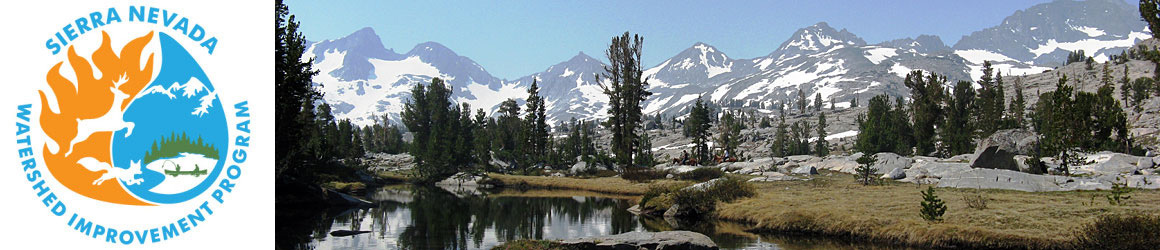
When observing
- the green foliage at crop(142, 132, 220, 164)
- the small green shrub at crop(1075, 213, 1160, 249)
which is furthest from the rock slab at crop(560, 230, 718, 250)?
the green foliage at crop(142, 132, 220, 164)

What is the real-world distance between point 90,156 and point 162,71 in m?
1.50

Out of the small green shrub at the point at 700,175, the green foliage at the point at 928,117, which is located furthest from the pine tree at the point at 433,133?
the green foliage at the point at 928,117

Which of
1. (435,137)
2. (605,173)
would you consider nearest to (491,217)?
(605,173)

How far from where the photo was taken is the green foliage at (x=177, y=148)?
960 cm

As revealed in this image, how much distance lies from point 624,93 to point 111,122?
46043 mm

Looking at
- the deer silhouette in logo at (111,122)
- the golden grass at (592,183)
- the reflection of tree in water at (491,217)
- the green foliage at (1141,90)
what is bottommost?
the reflection of tree in water at (491,217)

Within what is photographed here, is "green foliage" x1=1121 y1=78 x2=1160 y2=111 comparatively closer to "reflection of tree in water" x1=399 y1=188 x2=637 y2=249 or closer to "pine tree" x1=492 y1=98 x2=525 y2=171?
"pine tree" x1=492 y1=98 x2=525 y2=171

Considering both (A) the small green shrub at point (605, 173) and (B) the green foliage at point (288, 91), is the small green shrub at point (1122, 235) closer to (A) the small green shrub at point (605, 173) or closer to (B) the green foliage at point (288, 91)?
(B) the green foliage at point (288, 91)

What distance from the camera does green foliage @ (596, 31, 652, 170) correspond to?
54.6 metres

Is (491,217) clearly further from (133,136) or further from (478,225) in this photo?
(133,136)

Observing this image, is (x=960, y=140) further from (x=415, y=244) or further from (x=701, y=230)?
(x=415, y=244)

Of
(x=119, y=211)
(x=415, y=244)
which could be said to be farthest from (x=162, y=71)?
(x=415, y=244)

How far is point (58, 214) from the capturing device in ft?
29.4

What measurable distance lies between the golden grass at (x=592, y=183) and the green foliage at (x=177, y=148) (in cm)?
3384
